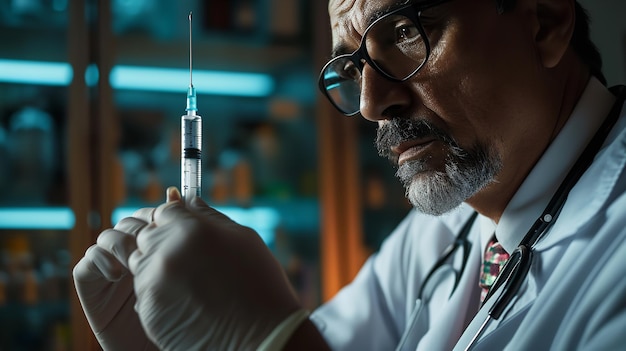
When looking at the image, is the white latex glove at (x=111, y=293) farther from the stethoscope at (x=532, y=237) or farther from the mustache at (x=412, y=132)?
the stethoscope at (x=532, y=237)

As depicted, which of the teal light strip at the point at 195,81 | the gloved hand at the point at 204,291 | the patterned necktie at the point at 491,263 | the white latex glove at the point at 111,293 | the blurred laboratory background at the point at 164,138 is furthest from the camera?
the teal light strip at the point at 195,81

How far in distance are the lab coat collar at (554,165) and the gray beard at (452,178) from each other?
0.09 meters

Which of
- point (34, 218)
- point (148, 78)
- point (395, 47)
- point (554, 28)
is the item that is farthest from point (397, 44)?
point (34, 218)

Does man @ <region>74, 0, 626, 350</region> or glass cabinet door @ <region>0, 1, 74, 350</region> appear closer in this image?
man @ <region>74, 0, 626, 350</region>

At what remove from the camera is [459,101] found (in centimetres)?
102

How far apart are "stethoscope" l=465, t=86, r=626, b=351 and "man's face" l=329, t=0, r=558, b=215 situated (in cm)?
10

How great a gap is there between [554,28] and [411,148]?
31 cm

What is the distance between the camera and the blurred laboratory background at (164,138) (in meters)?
2.23

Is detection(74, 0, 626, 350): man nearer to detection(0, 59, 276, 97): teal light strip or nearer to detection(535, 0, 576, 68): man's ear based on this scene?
detection(535, 0, 576, 68): man's ear

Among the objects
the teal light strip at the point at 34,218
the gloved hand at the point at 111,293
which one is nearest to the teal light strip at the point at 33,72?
the teal light strip at the point at 34,218

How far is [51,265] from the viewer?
2312 mm

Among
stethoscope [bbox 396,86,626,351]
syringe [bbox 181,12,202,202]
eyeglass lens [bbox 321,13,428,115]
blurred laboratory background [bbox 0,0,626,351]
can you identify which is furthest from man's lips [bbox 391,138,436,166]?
blurred laboratory background [bbox 0,0,626,351]

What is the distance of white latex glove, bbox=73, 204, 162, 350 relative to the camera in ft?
3.02

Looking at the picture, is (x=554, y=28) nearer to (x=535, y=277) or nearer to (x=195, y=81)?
(x=535, y=277)
